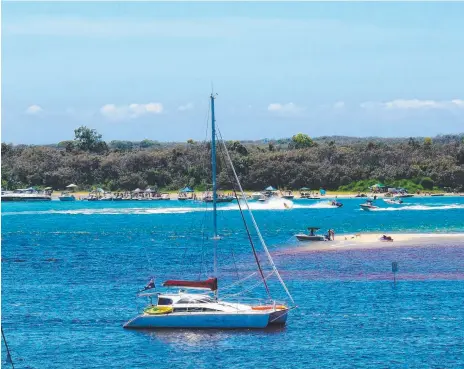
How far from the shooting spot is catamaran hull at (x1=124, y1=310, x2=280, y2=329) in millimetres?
70000

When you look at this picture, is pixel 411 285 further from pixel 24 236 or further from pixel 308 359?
pixel 24 236

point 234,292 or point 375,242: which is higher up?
point 375,242

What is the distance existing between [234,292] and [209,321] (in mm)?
18393

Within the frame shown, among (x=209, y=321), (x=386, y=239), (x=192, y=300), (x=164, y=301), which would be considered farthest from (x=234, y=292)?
(x=386, y=239)

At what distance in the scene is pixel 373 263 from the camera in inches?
4326

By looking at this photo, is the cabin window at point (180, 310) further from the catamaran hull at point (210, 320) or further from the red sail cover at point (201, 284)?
the red sail cover at point (201, 284)

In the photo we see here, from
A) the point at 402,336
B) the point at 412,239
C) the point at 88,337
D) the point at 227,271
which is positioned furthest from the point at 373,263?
the point at 88,337

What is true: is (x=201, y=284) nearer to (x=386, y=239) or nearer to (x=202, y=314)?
(x=202, y=314)

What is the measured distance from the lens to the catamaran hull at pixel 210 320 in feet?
230

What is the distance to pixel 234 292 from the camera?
88.3 m

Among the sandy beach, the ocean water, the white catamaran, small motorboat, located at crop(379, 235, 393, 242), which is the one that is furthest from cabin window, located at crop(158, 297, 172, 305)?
small motorboat, located at crop(379, 235, 393, 242)

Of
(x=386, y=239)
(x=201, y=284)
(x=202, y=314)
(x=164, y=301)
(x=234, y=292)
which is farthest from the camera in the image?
(x=386, y=239)

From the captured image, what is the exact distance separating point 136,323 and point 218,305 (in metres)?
5.79

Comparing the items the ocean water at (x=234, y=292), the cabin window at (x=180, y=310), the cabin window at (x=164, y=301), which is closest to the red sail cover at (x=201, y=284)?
the cabin window at (x=164, y=301)
